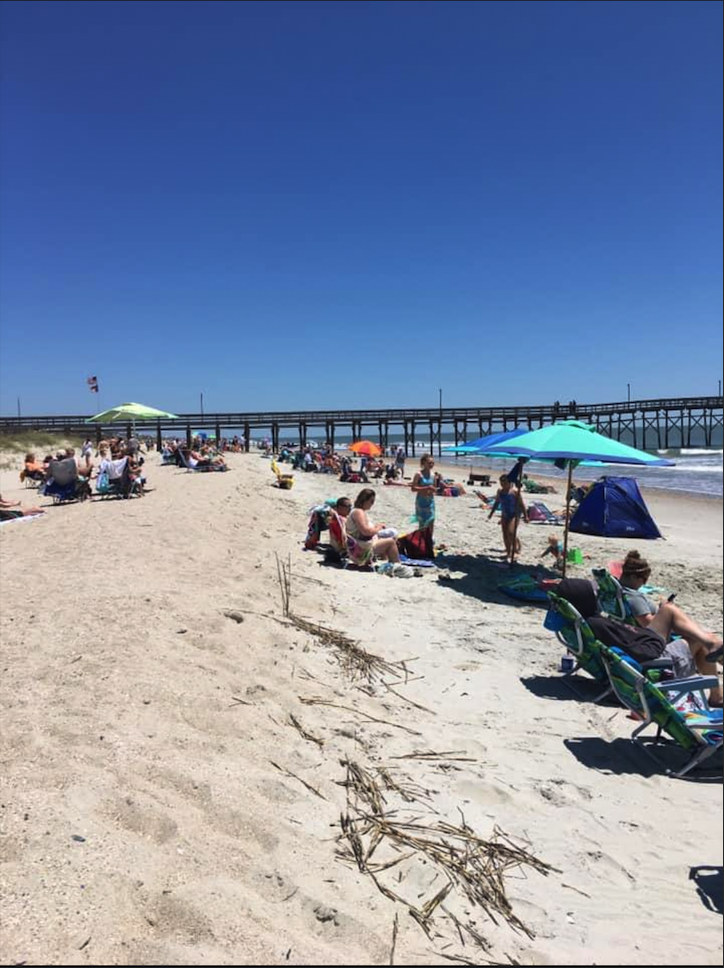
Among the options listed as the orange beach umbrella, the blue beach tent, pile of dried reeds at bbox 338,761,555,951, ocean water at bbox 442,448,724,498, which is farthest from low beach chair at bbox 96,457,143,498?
ocean water at bbox 442,448,724,498

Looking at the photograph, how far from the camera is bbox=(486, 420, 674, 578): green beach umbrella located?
6.00 meters

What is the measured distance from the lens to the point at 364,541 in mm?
7109

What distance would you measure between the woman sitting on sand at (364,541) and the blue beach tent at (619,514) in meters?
5.03

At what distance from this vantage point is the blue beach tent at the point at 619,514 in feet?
34.8

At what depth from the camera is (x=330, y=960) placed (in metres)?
1.81

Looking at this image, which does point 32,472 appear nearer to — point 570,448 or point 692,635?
point 570,448

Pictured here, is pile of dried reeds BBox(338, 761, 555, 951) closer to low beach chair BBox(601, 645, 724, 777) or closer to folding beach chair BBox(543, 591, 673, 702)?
low beach chair BBox(601, 645, 724, 777)

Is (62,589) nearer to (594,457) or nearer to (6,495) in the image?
(594,457)

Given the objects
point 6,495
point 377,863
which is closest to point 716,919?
point 377,863

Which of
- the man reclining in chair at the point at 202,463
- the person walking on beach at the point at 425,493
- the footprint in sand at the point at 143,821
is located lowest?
the footprint in sand at the point at 143,821

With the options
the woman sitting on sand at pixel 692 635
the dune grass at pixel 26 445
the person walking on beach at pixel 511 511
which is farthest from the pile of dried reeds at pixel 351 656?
the dune grass at pixel 26 445

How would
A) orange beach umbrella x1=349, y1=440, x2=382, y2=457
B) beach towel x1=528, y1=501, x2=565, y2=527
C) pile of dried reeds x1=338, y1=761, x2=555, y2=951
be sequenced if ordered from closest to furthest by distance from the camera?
pile of dried reeds x1=338, y1=761, x2=555, y2=951, beach towel x1=528, y1=501, x2=565, y2=527, orange beach umbrella x1=349, y1=440, x2=382, y2=457

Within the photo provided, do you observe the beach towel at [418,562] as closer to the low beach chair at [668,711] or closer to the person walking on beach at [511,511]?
the person walking on beach at [511,511]

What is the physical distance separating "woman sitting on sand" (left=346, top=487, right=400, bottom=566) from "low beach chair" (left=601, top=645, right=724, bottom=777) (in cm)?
356
